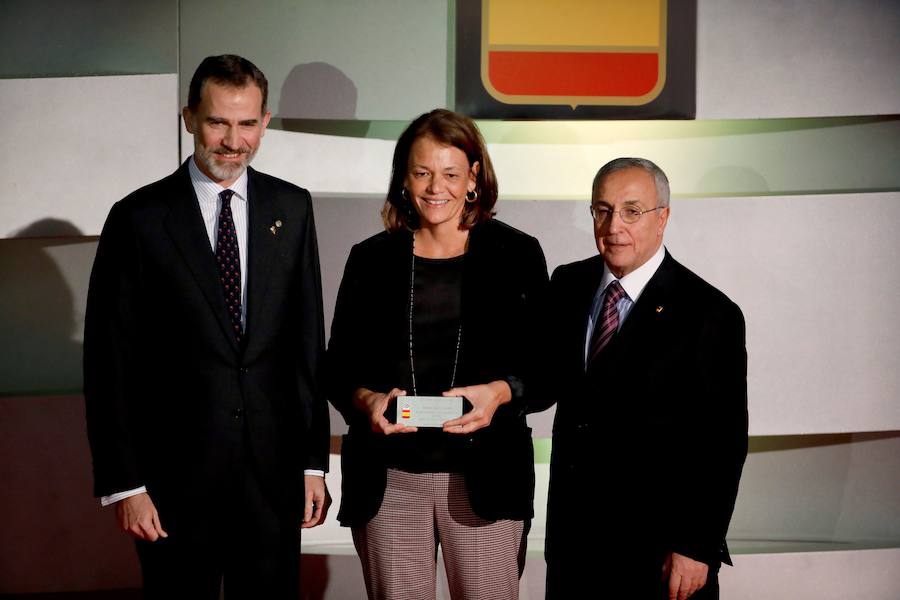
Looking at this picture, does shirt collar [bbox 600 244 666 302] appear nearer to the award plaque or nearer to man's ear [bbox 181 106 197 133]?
the award plaque

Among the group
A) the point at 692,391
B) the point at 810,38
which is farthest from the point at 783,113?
the point at 692,391

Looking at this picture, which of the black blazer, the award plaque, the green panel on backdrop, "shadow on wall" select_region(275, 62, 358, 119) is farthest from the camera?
the green panel on backdrop

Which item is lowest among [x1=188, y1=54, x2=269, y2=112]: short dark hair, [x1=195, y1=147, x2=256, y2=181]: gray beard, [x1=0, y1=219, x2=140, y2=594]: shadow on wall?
→ [x1=0, y1=219, x2=140, y2=594]: shadow on wall

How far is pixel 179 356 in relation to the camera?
6.37 ft

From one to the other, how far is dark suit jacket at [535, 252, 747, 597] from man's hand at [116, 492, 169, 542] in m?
1.00

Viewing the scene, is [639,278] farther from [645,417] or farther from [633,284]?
[645,417]

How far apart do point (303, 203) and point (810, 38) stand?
2.32 meters

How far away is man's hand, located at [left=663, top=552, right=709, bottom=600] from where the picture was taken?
1.94 m

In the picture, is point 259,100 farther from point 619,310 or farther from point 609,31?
point 609,31

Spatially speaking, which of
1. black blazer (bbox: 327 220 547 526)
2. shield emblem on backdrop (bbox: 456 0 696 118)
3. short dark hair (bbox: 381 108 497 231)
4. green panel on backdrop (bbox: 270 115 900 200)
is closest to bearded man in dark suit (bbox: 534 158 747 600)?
black blazer (bbox: 327 220 547 526)

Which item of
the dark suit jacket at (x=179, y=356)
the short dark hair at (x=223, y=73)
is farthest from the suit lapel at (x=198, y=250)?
the short dark hair at (x=223, y=73)

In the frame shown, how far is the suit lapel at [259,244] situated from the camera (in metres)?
1.97

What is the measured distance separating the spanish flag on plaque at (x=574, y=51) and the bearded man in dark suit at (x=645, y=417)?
50.6 inches

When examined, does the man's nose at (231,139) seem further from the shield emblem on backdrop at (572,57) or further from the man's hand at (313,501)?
the shield emblem on backdrop at (572,57)
